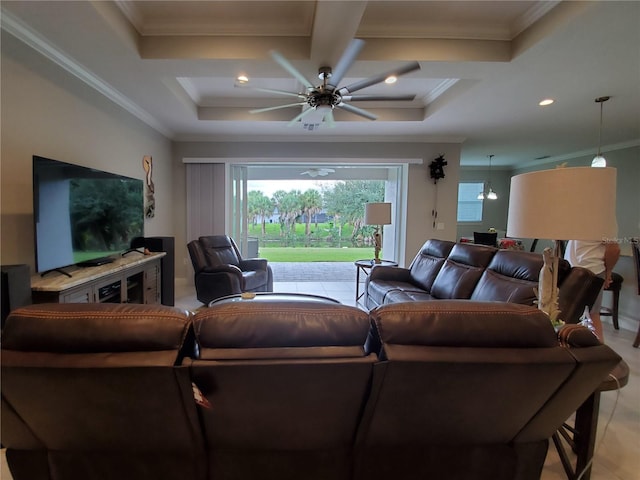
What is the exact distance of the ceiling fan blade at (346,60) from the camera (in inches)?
73.8

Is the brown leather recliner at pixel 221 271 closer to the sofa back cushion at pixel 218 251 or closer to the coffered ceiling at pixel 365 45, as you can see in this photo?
the sofa back cushion at pixel 218 251

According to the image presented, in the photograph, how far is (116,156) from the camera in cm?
331

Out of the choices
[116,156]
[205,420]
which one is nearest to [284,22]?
[116,156]

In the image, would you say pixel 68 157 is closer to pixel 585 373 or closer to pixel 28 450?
pixel 28 450

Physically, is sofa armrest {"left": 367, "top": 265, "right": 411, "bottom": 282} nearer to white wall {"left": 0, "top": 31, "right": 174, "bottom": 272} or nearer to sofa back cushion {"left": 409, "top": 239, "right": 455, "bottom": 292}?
sofa back cushion {"left": 409, "top": 239, "right": 455, "bottom": 292}

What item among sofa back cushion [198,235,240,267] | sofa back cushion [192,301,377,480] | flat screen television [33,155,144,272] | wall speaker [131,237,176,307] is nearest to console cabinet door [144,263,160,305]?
wall speaker [131,237,176,307]

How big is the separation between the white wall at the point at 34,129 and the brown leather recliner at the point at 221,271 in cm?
137

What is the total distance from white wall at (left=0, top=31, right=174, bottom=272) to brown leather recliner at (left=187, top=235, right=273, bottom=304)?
137 centimetres

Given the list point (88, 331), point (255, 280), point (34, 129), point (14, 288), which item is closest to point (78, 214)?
point (34, 129)

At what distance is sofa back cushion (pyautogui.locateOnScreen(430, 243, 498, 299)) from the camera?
2.57 meters

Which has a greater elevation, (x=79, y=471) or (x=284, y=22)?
(x=284, y=22)

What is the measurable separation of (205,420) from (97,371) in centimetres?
37

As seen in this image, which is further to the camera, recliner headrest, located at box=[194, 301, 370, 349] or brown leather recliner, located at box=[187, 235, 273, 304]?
brown leather recliner, located at box=[187, 235, 273, 304]

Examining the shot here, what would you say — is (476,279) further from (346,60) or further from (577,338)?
(346,60)
